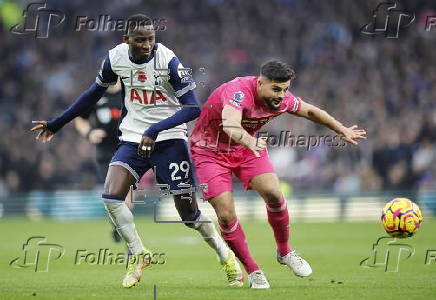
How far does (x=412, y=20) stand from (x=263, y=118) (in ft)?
60.0

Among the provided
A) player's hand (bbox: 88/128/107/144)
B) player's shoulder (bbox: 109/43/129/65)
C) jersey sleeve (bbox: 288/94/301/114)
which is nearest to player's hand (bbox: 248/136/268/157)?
jersey sleeve (bbox: 288/94/301/114)

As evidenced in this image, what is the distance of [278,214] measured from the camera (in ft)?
31.6

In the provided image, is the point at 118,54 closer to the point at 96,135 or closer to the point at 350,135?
the point at 350,135

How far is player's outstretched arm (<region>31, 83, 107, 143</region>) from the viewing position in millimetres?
9836

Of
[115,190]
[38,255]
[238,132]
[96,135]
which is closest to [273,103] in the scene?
[238,132]

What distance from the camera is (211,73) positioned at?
89.5 feet

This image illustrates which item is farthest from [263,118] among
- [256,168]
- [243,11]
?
[243,11]

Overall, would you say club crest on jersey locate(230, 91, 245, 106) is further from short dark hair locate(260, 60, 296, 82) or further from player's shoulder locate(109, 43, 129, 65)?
player's shoulder locate(109, 43, 129, 65)

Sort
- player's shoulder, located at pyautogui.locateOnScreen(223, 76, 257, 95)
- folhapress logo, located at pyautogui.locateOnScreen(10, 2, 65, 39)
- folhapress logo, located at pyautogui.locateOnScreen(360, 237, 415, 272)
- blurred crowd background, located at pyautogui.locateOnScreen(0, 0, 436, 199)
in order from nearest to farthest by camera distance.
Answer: player's shoulder, located at pyautogui.locateOnScreen(223, 76, 257, 95)
folhapress logo, located at pyautogui.locateOnScreen(360, 237, 415, 272)
blurred crowd background, located at pyautogui.locateOnScreen(0, 0, 436, 199)
folhapress logo, located at pyautogui.locateOnScreen(10, 2, 65, 39)

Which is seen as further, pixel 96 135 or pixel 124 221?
pixel 96 135

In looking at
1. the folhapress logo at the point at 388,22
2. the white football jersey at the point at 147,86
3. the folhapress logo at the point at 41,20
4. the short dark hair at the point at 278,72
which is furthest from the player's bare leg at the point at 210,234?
the folhapress logo at the point at 41,20

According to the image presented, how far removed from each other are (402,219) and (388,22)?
1724 centimetres

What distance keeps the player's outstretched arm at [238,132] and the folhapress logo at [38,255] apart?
13.3ft

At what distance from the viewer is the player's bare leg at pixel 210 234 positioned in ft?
32.0
